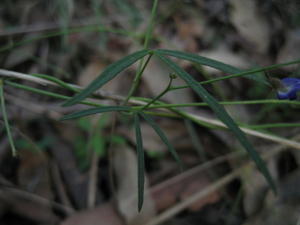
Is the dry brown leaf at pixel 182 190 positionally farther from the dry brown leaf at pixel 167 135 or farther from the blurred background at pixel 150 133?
the dry brown leaf at pixel 167 135

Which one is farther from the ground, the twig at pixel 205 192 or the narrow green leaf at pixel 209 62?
the narrow green leaf at pixel 209 62

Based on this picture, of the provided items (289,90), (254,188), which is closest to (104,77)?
(289,90)

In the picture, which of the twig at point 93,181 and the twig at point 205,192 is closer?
the twig at point 205,192

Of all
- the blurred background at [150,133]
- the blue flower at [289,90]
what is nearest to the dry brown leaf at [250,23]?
the blurred background at [150,133]

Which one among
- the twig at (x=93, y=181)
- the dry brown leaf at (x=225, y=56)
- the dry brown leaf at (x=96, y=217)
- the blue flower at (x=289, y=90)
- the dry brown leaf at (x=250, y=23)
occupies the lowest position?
the dry brown leaf at (x=96, y=217)

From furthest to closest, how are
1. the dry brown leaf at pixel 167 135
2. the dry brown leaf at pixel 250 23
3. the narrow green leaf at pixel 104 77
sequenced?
the dry brown leaf at pixel 250 23 → the dry brown leaf at pixel 167 135 → the narrow green leaf at pixel 104 77

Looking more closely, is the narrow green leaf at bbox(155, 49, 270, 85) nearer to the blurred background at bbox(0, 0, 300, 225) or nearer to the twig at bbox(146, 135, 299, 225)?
the blurred background at bbox(0, 0, 300, 225)
